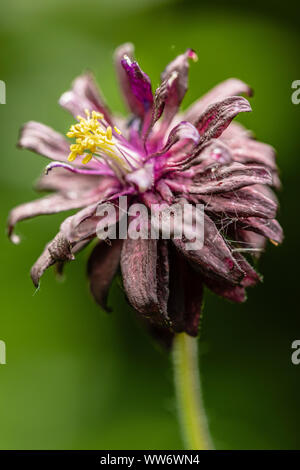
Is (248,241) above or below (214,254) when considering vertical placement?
above

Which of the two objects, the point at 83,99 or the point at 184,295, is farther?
the point at 83,99

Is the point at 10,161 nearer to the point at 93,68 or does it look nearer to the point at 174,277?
→ the point at 93,68

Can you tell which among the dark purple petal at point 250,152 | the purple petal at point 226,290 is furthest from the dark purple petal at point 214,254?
the dark purple petal at point 250,152

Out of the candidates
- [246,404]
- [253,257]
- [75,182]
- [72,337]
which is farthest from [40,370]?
[253,257]

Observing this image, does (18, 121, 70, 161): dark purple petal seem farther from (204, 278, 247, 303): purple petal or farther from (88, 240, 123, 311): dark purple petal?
(204, 278, 247, 303): purple petal

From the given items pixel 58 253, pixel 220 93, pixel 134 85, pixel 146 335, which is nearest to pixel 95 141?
pixel 134 85

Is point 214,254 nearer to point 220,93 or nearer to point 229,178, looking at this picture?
point 229,178

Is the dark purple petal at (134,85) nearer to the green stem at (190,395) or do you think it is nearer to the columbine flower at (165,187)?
the columbine flower at (165,187)
